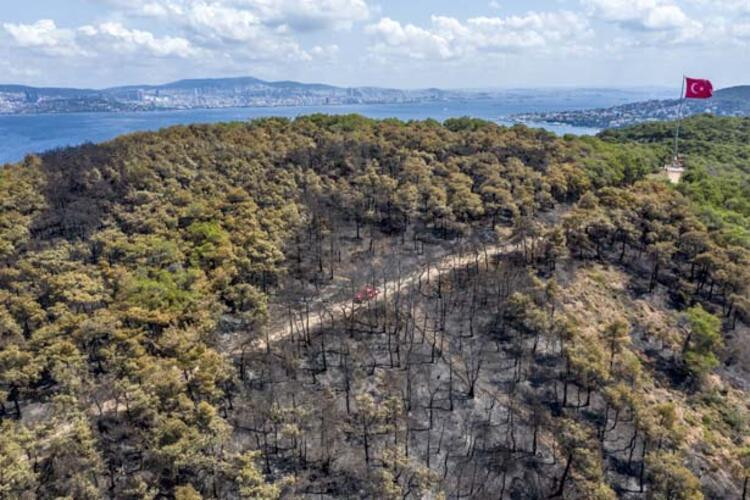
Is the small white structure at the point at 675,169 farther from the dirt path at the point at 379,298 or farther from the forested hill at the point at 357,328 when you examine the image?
the dirt path at the point at 379,298

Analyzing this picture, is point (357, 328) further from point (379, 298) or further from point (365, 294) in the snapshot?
point (379, 298)

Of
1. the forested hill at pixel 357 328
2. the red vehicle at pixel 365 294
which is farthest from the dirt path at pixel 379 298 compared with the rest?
the red vehicle at pixel 365 294

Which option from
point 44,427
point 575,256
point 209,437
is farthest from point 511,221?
point 44,427

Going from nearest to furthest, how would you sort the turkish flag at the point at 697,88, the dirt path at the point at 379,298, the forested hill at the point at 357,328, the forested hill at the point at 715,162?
the forested hill at the point at 357,328, the dirt path at the point at 379,298, the forested hill at the point at 715,162, the turkish flag at the point at 697,88

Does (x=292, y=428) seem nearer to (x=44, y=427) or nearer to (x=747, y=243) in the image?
(x=44, y=427)

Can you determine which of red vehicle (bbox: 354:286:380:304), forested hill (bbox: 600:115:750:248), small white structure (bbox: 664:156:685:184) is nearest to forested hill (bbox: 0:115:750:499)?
red vehicle (bbox: 354:286:380:304)

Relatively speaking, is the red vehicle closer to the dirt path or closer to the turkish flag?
the dirt path

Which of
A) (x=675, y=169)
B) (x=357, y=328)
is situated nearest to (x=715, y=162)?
(x=675, y=169)
